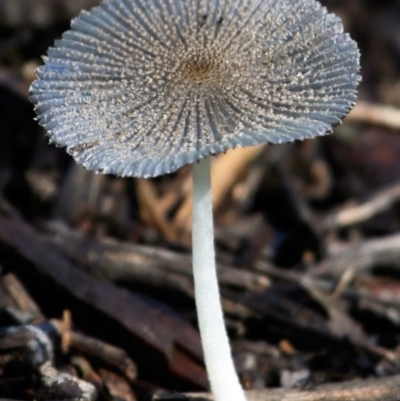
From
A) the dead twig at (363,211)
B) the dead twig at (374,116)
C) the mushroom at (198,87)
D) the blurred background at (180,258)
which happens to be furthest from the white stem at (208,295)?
the dead twig at (374,116)

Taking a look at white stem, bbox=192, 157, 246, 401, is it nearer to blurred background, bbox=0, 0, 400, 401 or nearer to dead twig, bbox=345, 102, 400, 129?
blurred background, bbox=0, 0, 400, 401

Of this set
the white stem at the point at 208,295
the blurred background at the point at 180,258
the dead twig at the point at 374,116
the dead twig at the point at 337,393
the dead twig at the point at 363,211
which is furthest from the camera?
the dead twig at the point at 374,116

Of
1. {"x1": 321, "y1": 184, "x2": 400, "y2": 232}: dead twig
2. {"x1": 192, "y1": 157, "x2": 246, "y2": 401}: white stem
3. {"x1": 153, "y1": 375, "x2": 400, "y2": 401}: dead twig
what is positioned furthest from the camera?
{"x1": 321, "y1": 184, "x2": 400, "y2": 232}: dead twig

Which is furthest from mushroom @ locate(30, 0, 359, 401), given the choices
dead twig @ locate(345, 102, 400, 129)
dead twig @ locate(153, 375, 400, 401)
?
dead twig @ locate(345, 102, 400, 129)

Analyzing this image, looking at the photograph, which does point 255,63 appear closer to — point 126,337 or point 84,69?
point 84,69

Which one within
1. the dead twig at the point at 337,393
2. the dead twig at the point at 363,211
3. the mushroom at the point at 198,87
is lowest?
the dead twig at the point at 337,393

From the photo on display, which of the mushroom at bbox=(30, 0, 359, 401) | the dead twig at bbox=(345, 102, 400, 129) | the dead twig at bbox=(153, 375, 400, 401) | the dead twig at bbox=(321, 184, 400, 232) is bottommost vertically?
the dead twig at bbox=(153, 375, 400, 401)

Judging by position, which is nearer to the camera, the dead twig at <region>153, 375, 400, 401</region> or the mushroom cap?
the mushroom cap

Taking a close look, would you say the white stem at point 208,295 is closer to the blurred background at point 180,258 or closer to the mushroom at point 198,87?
the mushroom at point 198,87

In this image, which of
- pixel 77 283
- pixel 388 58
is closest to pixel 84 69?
pixel 77 283
